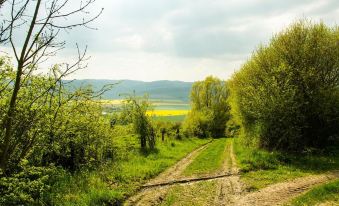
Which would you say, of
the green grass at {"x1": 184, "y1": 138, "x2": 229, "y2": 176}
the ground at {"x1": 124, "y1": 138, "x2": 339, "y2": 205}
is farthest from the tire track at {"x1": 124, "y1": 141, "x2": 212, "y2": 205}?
the green grass at {"x1": 184, "y1": 138, "x2": 229, "y2": 176}

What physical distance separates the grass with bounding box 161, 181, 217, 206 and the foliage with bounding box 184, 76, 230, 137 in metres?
47.9

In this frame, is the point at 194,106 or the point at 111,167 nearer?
the point at 111,167

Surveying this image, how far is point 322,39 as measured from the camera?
33094mm

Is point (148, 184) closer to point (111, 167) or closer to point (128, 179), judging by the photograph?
point (128, 179)

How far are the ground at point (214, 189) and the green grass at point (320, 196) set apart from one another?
55 cm

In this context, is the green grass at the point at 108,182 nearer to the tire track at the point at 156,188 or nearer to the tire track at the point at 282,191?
the tire track at the point at 156,188

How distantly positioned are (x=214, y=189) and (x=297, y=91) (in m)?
15.9

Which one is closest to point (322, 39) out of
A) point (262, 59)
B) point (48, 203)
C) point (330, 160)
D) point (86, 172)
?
point (262, 59)

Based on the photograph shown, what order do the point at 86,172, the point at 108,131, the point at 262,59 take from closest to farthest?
the point at 86,172
the point at 108,131
the point at 262,59

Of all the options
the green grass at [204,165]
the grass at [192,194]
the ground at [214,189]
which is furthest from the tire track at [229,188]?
the green grass at [204,165]

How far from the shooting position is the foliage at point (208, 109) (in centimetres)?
7303

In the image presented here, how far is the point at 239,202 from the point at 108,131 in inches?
399

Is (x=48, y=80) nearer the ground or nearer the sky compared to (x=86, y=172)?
nearer the sky

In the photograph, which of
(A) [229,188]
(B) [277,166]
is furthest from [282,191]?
(B) [277,166]
